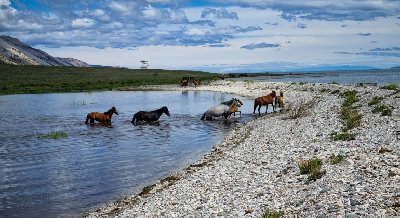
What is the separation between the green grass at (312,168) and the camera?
42.5ft

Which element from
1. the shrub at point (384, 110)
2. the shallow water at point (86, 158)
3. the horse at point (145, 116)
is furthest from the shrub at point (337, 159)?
the horse at point (145, 116)

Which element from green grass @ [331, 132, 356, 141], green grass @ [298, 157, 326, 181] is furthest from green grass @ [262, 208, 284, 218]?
green grass @ [331, 132, 356, 141]

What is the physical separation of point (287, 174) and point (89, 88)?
86.8 m

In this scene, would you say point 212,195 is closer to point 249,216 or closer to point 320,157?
point 249,216

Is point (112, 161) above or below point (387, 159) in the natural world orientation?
below

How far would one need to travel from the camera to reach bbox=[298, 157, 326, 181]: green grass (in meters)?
13.0

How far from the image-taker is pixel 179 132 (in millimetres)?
30766

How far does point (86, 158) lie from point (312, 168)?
12.5 metres

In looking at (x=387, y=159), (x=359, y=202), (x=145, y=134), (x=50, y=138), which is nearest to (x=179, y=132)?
(x=145, y=134)

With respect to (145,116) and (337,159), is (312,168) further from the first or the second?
(145,116)

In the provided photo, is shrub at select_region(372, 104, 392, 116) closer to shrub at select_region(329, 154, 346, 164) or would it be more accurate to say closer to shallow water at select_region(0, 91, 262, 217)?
shallow water at select_region(0, 91, 262, 217)

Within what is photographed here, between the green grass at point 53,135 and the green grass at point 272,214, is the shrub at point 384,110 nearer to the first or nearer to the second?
the green grass at point 272,214

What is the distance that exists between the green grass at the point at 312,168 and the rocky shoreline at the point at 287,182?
0.18 m

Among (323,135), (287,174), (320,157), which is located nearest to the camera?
(287,174)
